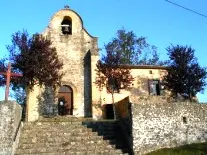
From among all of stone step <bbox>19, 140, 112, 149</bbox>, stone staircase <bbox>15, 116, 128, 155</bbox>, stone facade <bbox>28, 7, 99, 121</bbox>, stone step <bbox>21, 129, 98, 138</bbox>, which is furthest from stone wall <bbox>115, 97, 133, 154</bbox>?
stone facade <bbox>28, 7, 99, 121</bbox>

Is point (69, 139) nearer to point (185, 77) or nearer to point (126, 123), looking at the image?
point (126, 123)

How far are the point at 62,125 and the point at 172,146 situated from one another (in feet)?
20.4

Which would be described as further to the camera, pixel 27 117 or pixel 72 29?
pixel 72 29

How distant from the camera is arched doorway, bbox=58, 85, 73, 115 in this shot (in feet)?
83.9

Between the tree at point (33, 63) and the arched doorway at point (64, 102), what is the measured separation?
7.56 ft

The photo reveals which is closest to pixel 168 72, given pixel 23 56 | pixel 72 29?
pixel 72 29

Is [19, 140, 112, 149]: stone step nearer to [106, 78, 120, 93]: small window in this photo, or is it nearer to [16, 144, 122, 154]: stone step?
[16, 144, 122, 154]: stone step

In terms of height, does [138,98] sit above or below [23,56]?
below

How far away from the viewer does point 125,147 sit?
15.2 metres

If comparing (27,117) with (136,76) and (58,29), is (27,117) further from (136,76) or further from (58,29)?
(136,76)

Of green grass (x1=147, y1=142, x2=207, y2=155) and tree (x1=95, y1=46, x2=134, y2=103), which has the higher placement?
tree (x1=95, y1=46, x2=134, y2=103)

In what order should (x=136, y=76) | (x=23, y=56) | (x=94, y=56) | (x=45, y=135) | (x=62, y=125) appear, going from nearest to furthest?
1. (x=45, y=135)
2. (x=62, y=125)
3. (x=23, y=56)
4. (x=94, y=56)
5. (x=136, y=76)

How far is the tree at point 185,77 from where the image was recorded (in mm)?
25688

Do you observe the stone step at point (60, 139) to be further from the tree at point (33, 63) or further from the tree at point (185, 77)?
the tree at point (185, 77)
